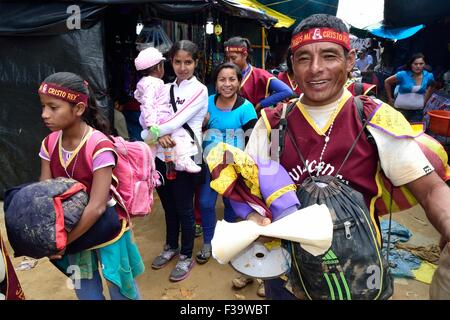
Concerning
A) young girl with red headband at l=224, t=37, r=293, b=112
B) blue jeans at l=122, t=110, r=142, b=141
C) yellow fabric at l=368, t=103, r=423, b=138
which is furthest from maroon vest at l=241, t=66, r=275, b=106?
blue jeans at l=122, t=110, r=142, b=141

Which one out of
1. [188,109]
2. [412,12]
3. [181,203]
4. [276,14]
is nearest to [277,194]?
[188,109]

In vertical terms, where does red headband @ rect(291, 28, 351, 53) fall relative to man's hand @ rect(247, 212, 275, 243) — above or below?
above

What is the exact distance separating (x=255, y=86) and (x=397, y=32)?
26.2ft

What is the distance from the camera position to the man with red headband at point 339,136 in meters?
1.22

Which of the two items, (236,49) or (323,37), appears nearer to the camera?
(323,37)

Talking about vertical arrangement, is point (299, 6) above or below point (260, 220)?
above

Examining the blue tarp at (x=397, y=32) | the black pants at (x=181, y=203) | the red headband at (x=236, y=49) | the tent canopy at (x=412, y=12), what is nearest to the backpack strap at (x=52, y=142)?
the black pants at (x=181, y=203)

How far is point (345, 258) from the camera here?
3.70 ft

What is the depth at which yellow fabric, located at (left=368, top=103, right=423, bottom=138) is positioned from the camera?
1.22m

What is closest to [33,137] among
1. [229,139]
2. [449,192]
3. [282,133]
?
[229,139]

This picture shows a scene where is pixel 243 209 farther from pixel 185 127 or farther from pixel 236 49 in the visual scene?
pixel 236 49

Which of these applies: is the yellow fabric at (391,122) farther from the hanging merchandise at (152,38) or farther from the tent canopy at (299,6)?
the tent canopy at (299,6)

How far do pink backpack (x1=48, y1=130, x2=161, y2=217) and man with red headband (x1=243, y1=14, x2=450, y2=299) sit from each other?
0.91 m

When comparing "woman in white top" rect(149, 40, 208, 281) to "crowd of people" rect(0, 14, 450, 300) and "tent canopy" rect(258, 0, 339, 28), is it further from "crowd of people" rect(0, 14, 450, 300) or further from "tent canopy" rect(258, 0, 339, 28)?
"tent canopy" rect(258, 0, 339, 28)
